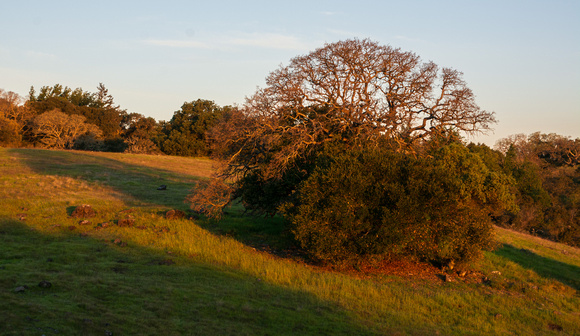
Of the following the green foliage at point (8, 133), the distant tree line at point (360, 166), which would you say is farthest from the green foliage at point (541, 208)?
the green foliage at point (8, 133)

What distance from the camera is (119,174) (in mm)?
35688

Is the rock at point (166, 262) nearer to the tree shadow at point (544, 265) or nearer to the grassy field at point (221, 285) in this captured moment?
the grassy field at point (221, 285)

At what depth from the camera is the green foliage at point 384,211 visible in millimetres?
13797

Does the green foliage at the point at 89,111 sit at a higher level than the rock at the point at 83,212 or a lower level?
higher

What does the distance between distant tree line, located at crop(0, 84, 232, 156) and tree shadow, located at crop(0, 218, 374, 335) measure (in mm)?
35368

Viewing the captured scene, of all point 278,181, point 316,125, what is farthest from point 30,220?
point 316,125

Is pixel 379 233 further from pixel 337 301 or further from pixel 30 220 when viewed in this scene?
pixel 30 220

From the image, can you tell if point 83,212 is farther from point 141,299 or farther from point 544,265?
point 544,265

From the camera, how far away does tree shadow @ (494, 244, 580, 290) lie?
17.1 metres

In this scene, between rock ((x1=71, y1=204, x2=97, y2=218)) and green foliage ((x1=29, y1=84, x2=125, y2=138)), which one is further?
green foliage ((x1=29, y1=84, x2=125, y2=138))

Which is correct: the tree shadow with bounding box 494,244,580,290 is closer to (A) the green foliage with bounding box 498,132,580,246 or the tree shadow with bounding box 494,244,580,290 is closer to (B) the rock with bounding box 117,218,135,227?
(B) the rock with bounding box 117,218,135,227

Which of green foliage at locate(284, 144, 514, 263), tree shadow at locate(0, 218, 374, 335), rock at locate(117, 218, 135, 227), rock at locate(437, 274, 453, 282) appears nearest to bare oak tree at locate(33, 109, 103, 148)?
rock at locate(117, 218, 135, 227)

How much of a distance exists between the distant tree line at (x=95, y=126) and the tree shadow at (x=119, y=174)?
1066cm

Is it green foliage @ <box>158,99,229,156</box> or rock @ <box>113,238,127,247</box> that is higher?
green foliage @ <box>158,99,229,156</box>
